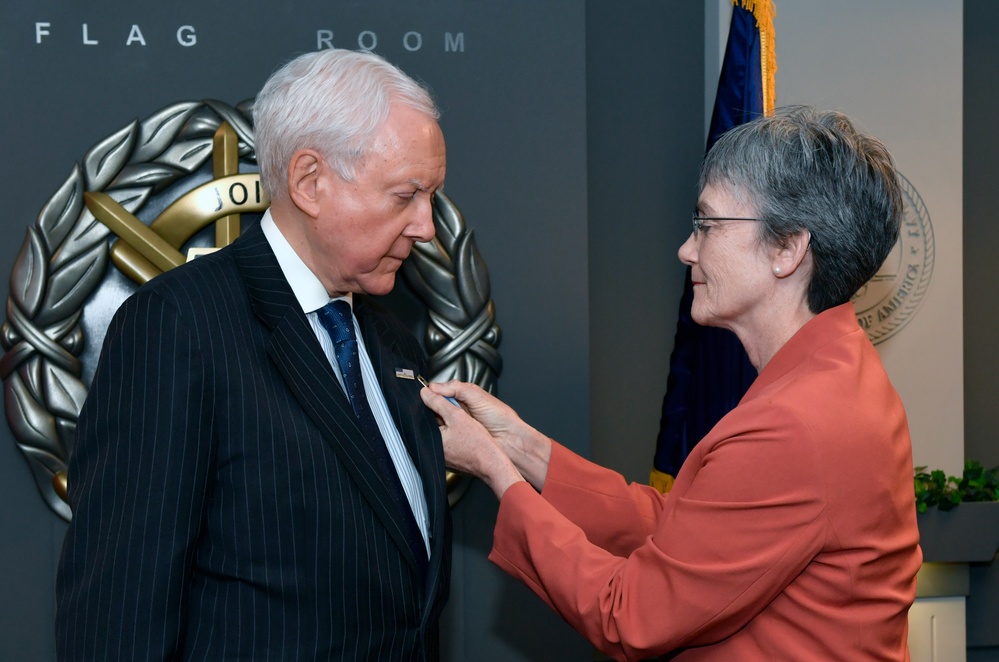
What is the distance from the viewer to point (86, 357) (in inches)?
98.8

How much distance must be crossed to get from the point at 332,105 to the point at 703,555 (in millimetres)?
932

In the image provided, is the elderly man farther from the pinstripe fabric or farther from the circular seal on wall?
the circular seal on wall

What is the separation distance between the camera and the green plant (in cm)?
339

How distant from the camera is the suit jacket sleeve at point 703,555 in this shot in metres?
1.46

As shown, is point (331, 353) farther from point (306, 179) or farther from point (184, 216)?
point (184, 216)

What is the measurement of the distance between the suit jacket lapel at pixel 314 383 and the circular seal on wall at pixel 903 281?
9.04ft

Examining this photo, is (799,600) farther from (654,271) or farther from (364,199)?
(654,271)

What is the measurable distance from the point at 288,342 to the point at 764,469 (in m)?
0.77

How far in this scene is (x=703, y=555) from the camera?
1497 millimetres

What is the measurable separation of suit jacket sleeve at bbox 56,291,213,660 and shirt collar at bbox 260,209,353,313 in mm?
298

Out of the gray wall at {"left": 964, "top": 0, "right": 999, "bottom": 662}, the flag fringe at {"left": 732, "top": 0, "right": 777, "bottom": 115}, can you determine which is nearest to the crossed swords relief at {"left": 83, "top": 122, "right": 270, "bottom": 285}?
the flag fringe at {"left": 732, "top": 0, "right": 777, "bottom": 115}

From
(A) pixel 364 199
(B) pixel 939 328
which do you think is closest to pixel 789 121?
(A) pixel 364 199

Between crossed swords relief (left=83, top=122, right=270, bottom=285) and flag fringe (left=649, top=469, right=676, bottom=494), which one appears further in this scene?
flag fringe (left=649, top=469, right=676, bottom=494)

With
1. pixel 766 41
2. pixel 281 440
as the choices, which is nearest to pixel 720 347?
pixel 766 41
